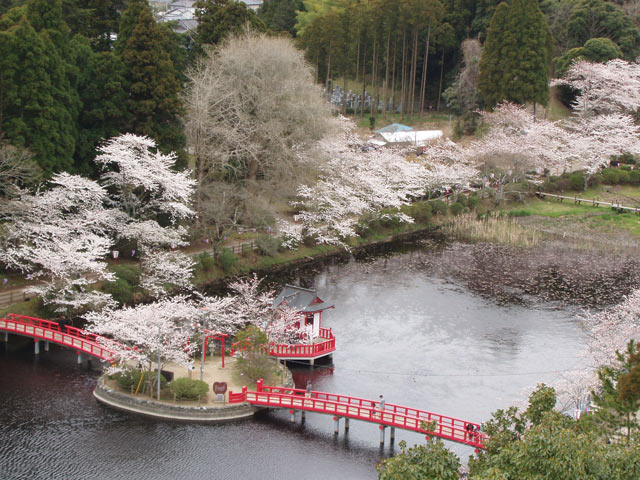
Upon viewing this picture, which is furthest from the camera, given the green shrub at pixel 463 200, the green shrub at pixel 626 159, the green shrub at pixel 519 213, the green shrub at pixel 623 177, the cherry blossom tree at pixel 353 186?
the green shrub at pixel 626 159

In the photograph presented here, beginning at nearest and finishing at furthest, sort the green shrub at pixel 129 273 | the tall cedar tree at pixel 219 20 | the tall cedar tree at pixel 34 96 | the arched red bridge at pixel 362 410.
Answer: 1. the arched red bridge at pixel 362 410
2. the green shrub at pixel 129 273
3. the tall cedar tree at pixel 34 96
4. the tall cedar tree at pixel 219 20

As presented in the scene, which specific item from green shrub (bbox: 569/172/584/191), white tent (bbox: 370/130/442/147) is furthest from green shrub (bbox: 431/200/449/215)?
green shrub (bbox: 569/172/584/191)

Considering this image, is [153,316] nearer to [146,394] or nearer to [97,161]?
[146,394]

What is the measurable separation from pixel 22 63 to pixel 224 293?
622 inches

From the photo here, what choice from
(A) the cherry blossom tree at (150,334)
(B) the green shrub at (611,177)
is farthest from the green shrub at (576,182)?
(A) the cherry blossom tree at (150,334)

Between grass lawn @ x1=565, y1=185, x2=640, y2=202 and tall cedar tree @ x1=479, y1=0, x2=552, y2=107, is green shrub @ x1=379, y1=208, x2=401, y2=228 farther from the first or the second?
tall cedar tree @ x1=479, y1=0, x2=552, y2=107

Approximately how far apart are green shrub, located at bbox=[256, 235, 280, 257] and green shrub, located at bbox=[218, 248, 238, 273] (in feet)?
9.31

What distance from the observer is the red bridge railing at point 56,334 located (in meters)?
29.6

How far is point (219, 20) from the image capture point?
171 ft

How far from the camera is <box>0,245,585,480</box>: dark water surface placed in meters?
23.4

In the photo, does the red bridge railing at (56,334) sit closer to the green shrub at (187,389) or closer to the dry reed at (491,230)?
the green shrub at (187,389)

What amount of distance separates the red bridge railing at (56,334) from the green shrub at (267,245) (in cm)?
1453

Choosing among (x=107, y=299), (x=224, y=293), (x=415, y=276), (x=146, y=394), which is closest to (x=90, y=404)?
(x=146, y=394)

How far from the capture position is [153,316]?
91.4 feet
